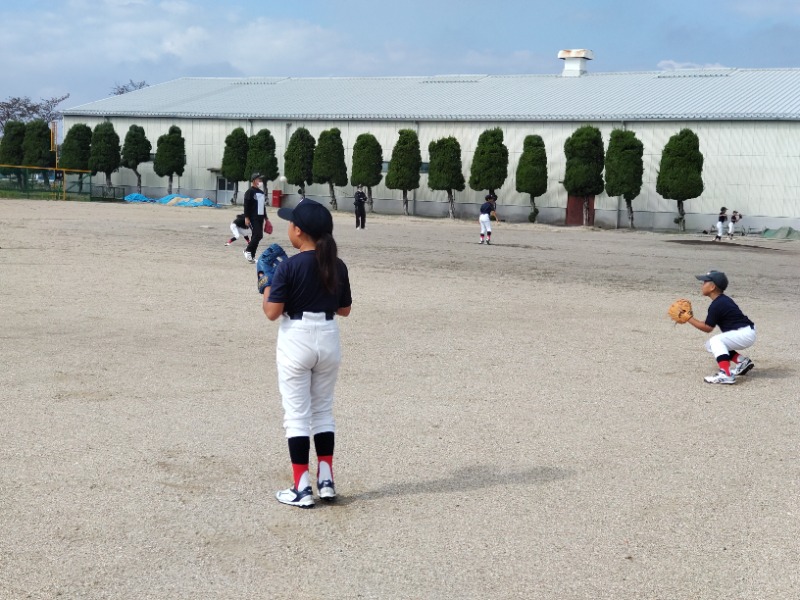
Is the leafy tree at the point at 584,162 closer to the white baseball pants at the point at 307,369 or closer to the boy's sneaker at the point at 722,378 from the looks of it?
the boy's sneaker at the point at 722,378

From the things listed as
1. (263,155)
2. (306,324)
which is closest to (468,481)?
(306,324)

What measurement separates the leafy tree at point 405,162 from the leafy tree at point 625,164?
10.9 m

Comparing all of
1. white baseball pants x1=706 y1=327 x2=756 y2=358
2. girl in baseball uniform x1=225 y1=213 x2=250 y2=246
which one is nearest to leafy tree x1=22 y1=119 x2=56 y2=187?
girl in baseball uniform x1=225 y1=213 x2=250 y2=246

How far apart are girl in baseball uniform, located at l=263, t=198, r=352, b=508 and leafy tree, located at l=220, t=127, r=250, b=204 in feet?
180

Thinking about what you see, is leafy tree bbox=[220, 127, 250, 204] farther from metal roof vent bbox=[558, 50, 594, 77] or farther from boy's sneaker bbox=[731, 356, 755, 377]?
boy's sneaker bbox=[731, 356, 755, 377]

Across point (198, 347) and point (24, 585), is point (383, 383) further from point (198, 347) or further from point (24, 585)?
point (24, 585)

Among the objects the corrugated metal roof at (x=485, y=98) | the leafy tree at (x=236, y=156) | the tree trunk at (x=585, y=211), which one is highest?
the corrugated metal roof at (x=485, y=98)

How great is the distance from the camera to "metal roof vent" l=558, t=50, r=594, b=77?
61.9m

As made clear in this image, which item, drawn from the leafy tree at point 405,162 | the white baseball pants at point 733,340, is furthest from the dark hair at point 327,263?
the leafy tree at point 405,162

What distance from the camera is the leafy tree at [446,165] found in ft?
176

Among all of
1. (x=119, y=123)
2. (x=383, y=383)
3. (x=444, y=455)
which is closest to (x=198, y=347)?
(x=383, y=383)

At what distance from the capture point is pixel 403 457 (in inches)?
282

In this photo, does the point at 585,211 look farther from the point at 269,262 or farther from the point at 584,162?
the point at 269,262

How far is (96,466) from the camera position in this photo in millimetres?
6531
